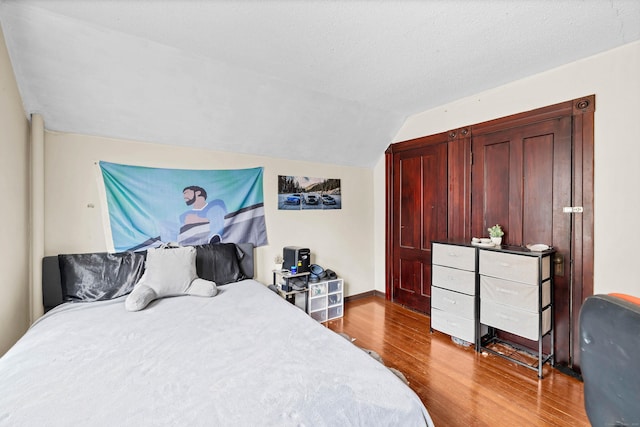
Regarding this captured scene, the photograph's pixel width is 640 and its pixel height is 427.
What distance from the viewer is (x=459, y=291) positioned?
8.95ft

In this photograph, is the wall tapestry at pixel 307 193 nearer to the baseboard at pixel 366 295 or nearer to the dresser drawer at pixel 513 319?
the baseboard at pixel 366 295

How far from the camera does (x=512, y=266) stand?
2.35m

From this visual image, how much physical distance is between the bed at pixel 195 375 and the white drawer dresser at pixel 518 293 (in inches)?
64.7

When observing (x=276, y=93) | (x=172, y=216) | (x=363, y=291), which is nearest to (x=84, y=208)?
(x=172, y=216)

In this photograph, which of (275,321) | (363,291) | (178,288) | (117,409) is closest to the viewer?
(117,409)

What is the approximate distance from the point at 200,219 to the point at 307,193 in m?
1.37

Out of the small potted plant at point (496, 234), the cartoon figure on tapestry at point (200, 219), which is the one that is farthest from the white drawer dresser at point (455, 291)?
the cartoon figure on tapestry at point (200, 219)

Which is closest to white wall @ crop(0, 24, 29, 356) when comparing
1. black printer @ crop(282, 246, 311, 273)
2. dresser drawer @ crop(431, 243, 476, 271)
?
black printer @ crop(282, 246, 311, 273)

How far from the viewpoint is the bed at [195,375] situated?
41.7 inches

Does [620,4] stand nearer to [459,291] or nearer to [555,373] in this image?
[459,291]

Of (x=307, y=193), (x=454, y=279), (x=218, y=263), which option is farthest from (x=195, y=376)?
(x=307, y=193)

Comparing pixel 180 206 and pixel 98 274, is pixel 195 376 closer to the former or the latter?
pixel 98 274

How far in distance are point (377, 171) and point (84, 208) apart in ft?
11.4

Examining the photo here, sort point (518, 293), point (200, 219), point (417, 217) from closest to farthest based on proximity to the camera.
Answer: point (518, 293)
point (200, 219)
point (417, 217)
